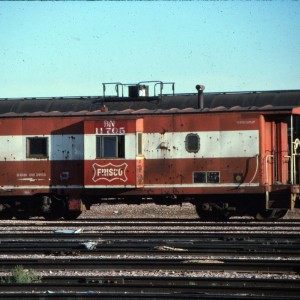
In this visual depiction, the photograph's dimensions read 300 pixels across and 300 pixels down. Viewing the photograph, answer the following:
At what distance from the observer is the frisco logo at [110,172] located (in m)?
22.1

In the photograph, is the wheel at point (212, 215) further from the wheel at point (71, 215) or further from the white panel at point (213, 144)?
the wheel at point (71, 215)

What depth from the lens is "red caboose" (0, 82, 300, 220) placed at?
2189 centimetres

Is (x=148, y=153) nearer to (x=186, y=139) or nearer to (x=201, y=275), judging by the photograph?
(x=186, y=139)

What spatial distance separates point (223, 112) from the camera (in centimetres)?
2188

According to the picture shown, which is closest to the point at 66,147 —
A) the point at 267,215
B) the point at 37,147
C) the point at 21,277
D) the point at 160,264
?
the point at 37,147

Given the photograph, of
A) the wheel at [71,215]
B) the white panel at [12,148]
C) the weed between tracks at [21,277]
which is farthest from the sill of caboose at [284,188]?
the weed between tracks at [21,277]

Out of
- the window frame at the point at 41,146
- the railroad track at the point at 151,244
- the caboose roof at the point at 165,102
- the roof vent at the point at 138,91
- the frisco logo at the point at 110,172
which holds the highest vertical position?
the roof vent at the point at 138,91

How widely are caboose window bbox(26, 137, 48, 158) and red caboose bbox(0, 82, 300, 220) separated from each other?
31 mm

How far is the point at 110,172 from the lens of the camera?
22234 millimetres

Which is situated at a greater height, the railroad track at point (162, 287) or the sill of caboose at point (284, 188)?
the sill of caboose at point (284, 188)

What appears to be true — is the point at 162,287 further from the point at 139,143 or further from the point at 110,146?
the point at 110,146

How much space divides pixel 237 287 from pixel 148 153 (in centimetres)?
1213

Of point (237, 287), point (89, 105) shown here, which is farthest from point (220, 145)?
point (237, 287)

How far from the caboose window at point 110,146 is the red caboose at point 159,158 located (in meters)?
0.03
